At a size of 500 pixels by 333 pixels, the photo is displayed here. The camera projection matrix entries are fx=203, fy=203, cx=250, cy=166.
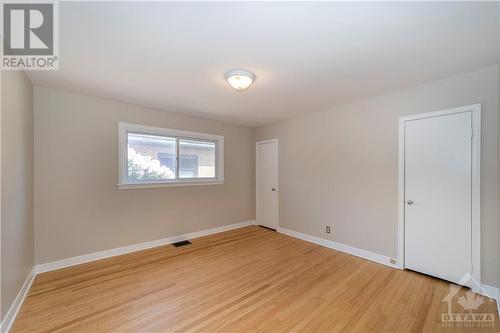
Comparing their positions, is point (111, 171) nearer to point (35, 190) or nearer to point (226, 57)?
point (35, 190)

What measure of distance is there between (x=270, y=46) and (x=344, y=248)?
3194mm

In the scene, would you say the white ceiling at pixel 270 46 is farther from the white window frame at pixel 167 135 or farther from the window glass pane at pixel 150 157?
the window glass pane at pixel 150 157

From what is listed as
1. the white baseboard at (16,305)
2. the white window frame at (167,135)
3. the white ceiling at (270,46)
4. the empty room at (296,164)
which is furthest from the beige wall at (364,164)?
the white baseboard at (16,305)

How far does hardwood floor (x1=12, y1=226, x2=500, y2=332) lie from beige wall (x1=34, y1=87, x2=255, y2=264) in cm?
39

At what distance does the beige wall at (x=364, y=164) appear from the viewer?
85.5 inches

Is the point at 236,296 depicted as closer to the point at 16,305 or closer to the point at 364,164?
the point at 16,305

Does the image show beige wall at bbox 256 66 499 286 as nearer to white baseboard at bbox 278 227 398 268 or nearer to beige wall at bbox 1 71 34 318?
white baseboard at bbox 278 227 398 268

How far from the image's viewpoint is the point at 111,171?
3.16m

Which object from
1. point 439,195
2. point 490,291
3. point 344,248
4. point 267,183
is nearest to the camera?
point 490,291

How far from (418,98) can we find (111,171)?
4.47 meters

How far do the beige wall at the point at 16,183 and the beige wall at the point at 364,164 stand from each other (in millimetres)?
3844

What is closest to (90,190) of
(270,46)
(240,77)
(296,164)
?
(240,77)

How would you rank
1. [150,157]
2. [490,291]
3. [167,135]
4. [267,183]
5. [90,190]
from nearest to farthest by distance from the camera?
[490,291] < [90,190] < [150,157] < [167,135] < [267,183]

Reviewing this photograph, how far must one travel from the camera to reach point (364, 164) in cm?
315
